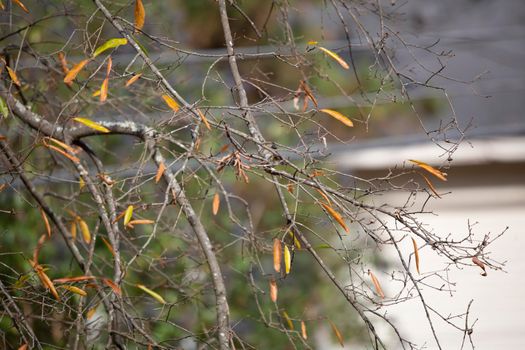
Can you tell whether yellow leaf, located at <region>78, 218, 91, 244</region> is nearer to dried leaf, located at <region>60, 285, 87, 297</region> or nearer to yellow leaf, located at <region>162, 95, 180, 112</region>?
dried leaf, located at <region>60, 285, 87, 297</region>

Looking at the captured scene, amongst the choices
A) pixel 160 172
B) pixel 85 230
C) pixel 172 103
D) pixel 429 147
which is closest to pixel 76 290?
pixel 160 172

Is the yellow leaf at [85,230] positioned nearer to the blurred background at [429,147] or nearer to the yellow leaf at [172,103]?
the yellow leaf at [172,103]

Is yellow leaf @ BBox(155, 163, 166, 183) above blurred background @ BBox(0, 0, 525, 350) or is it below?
Result: below

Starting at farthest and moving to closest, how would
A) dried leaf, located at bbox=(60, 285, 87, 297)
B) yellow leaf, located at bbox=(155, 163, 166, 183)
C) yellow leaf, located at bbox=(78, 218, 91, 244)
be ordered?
yellow leaf, located at bbox=(78, 218, 91, 244) → dried leaf, located at bbox=(60, 285, 87, 297) → yellow leaf, located at bbox=(155, 163, 166, 183)

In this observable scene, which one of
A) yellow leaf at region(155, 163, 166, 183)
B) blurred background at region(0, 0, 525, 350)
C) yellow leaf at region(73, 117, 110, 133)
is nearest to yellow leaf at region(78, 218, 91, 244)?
yellow leaf at region(73, 117, 110, 133)

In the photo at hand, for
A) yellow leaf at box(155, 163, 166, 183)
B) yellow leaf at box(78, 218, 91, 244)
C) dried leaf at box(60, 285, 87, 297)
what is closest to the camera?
yellow leaf at box(155, 163, 166, 183)

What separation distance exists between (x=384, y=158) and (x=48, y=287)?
23.4 ft

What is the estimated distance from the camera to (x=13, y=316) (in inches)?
120

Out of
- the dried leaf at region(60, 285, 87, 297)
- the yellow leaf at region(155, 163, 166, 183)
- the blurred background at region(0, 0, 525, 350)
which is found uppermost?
the blurred background at region(0, 0, 525, 350)

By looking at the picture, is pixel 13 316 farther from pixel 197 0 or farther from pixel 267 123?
pixel 197 0

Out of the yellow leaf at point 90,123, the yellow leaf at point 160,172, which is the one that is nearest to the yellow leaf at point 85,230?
the yellow leaf at point 90,123

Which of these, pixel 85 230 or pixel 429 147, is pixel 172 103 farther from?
pixel 429 147

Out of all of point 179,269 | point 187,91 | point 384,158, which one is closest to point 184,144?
point 179,269

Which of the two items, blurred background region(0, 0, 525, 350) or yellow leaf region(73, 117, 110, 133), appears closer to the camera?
yellow leaf region(73, 117, 110, 133)
